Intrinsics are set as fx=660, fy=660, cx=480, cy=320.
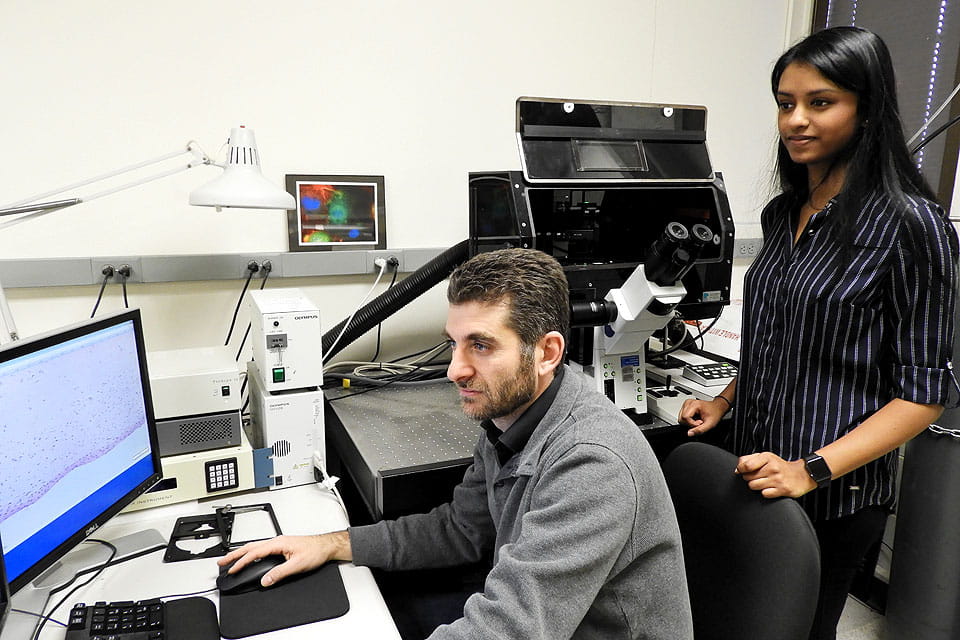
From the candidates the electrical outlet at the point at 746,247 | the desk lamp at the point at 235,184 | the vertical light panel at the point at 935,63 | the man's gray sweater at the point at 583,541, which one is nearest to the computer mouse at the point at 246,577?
the man's gray sweater at the point at 583,541

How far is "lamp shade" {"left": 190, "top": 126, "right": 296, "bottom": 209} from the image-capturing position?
136 cm

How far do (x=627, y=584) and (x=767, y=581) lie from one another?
7.8 inches

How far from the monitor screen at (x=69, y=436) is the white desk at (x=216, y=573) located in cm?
10

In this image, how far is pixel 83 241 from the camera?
69.2 inches

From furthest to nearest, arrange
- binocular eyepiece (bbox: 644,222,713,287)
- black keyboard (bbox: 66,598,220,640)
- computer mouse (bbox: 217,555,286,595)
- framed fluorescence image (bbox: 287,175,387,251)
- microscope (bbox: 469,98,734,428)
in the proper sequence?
framed fluorescence image (bbox: 287,175,387,251), microscope (bbox: 469,98,734,428), binocular eyepiece (bbox: 644,222,713,287), computer mouse (bbox: 217,555,286,595), black keyboard (bbox: 66,598,220,640)

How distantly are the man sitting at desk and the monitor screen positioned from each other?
0.82ft

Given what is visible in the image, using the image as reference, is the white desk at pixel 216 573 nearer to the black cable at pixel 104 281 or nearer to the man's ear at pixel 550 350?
the man's ear at pixel 550 350

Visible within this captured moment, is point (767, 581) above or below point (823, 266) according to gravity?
below

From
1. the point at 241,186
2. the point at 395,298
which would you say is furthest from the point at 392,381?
the point at 241,186

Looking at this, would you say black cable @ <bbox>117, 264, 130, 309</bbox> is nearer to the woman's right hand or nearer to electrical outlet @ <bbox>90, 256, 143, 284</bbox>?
electrical outlet @ <bbox>90, 256, 143, 284</bbox>

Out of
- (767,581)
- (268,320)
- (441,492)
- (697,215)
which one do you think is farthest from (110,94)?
(767,581)

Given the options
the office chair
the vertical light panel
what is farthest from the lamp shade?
the vertical light panel

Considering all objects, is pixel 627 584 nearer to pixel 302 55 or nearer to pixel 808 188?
Answer: pixel 808 188

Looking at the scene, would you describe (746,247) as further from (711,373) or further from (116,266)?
(116,266)
